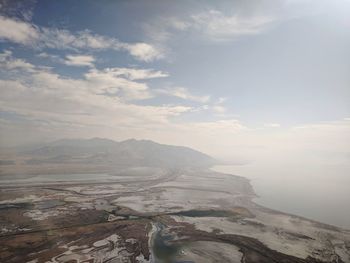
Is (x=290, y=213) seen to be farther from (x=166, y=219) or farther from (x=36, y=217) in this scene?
(x=36, y=217)

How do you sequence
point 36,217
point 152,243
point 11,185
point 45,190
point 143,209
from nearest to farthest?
point 152,243 → point 36,217 → point 143,209 → point 45,190 → point 11,185

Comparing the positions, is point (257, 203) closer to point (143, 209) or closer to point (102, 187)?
point (143, 209)

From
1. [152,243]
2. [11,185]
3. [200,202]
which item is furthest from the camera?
[11,185]

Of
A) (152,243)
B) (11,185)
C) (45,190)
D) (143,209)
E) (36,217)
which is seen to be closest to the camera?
(152,243)

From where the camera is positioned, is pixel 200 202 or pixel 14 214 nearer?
pixel 14 214

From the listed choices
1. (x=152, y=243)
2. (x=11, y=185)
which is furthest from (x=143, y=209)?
(x=11, y=185)

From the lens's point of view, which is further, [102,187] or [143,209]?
[102,187]

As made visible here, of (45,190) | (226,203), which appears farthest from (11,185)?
(226,203)

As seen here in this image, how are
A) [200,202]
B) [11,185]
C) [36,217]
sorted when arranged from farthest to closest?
1. [11,185]
2. [200,202]
3. [36,217]
